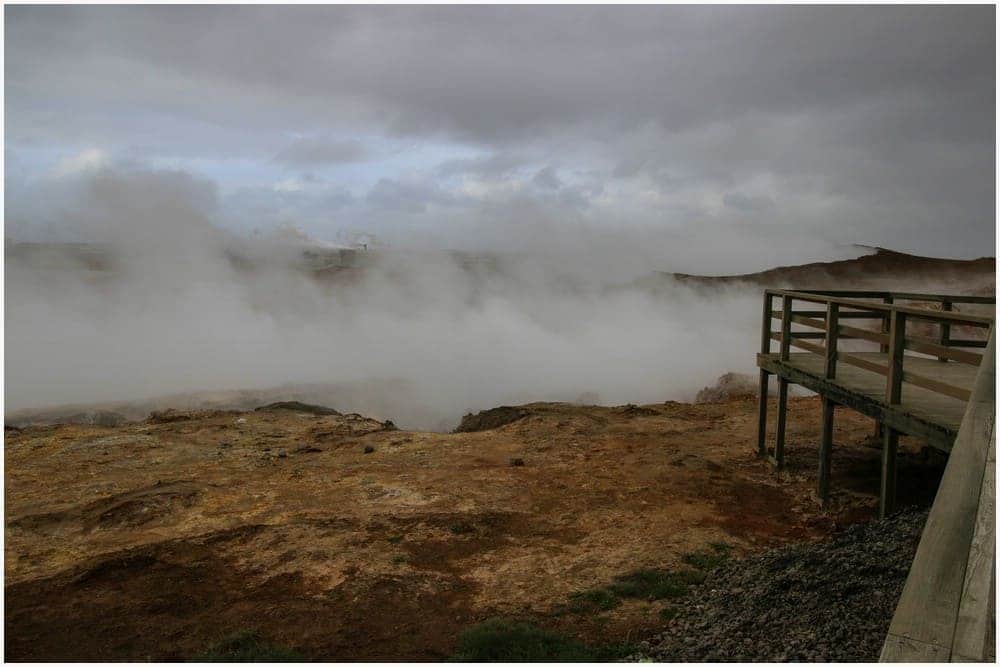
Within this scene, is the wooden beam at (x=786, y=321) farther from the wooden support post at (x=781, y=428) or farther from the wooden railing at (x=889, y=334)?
the wooden support post at (x=781, y=428)

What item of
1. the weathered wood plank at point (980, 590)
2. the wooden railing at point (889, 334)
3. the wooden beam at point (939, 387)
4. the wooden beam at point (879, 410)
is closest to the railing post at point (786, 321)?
the wooden railing at point (889, 334)

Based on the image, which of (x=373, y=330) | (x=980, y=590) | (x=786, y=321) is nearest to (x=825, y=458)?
(x=786, y=321)

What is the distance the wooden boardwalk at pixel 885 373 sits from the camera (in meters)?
5.46

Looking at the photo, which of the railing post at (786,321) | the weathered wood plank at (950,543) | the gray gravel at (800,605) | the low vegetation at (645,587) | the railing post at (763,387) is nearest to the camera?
the weathered wood plank at (950,543)

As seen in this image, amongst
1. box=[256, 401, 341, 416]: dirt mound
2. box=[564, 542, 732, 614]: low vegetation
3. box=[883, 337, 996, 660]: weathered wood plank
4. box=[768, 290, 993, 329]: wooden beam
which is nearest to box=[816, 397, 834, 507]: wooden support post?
box=[768, 290, 993, 329]: wooden beam

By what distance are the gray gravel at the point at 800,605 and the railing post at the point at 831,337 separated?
77.6 inches

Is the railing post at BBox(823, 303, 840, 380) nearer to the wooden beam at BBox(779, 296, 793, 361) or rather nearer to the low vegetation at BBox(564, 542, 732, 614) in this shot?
the wooden beam at BBox(779, 296, 793, 361)

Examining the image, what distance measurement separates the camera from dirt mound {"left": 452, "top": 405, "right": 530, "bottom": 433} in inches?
508

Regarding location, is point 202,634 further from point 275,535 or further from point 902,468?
point 902,468

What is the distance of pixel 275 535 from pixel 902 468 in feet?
23.4

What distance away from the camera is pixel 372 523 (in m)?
6.79

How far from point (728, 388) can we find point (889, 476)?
467 inches

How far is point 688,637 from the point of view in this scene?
4309 mm

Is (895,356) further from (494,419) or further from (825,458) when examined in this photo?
(494,419)
